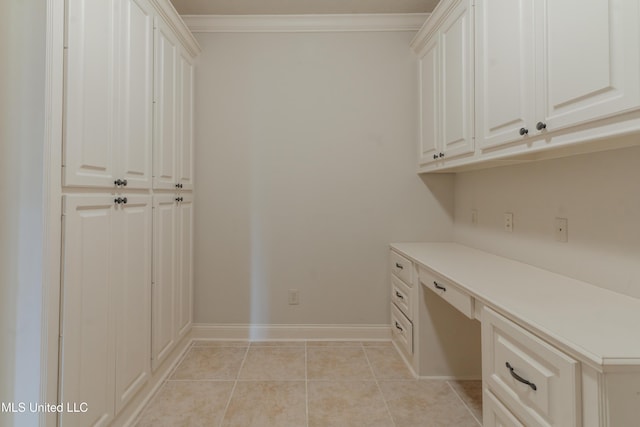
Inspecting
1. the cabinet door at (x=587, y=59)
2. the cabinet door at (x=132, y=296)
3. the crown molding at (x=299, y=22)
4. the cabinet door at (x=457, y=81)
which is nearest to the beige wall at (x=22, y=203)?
the cabinet door at (x=132, y=296)

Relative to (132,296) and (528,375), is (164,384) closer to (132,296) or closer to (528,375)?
(132,296)

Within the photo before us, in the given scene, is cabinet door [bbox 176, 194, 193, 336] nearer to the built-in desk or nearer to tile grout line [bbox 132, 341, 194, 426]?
tile grout line [bbox 132, 341, 194, 426]

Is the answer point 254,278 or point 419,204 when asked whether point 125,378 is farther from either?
point 419,204

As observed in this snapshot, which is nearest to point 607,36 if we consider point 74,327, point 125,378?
point 74,327

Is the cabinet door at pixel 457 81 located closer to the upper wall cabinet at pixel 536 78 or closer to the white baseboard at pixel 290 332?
the upper wall cabinet at pixel 536 78

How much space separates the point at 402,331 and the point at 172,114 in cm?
217

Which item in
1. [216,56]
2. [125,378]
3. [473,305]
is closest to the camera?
[473,305]

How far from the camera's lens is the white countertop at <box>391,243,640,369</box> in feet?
2.47

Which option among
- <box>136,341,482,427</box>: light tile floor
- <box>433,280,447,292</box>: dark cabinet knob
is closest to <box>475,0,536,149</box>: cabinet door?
<box>433,280,447,292</box>: dark cabinet knob

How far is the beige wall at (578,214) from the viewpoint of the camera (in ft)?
3.76

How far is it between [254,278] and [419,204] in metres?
1.48

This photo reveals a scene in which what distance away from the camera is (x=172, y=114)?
2.04 m

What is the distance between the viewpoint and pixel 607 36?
92cm

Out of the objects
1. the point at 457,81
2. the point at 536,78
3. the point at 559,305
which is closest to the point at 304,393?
the point at 559,305
